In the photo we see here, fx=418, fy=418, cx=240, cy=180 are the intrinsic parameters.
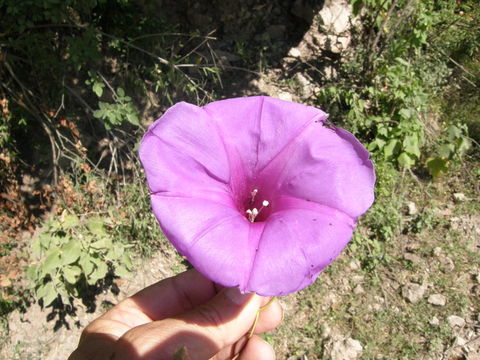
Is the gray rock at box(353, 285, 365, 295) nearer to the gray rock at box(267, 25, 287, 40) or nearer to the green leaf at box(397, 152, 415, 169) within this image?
the green leaf at box(397, 152, 415, 169)

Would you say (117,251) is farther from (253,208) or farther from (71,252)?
(253,208)

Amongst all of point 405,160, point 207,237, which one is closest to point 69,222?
point 207,237

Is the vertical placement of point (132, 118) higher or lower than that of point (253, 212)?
lower

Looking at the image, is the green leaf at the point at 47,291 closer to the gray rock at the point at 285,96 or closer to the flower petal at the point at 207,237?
the flower petal at the point at 207,237

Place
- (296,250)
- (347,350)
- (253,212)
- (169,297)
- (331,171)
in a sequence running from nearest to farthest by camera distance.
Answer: (296,250) → (331,171) → (253,212) → (169,297) → (347,350)

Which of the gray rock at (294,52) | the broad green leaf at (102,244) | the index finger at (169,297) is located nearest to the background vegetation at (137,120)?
the broad green leaf at (102,244)

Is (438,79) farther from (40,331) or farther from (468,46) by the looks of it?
(40,331)
